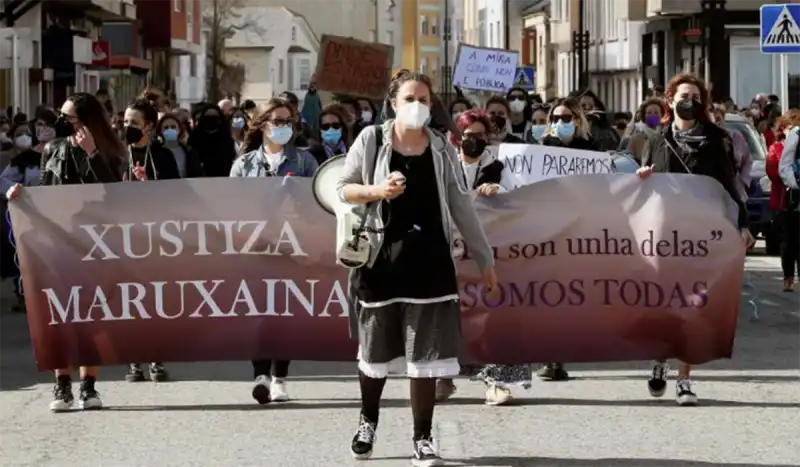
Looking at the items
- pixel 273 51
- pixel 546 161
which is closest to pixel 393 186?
pixel 546 161

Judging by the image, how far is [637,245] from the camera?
1216 centimetres


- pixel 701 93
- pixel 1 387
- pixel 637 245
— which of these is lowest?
pixel 1 387

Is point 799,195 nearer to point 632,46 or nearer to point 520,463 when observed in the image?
point 520,463

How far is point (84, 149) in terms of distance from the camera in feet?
41.2

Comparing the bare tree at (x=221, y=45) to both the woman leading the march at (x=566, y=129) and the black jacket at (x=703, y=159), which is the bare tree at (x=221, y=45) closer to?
the woman leading the march at (x=566, y=129)

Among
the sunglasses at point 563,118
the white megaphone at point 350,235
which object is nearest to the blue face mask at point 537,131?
the sunglasses at point 563,118

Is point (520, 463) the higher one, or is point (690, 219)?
point (690, 219)

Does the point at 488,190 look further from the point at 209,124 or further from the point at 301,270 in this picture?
the point at 209,124

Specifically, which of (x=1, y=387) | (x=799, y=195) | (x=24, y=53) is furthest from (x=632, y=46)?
(x=1, y=387)

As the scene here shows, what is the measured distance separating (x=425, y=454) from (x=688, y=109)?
141 inches

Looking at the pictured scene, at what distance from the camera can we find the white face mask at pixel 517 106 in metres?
25.2

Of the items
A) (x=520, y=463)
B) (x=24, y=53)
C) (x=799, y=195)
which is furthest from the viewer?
(x=24, y=53)

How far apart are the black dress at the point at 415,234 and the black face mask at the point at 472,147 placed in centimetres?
279

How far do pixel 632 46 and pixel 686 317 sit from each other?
62373 mm
